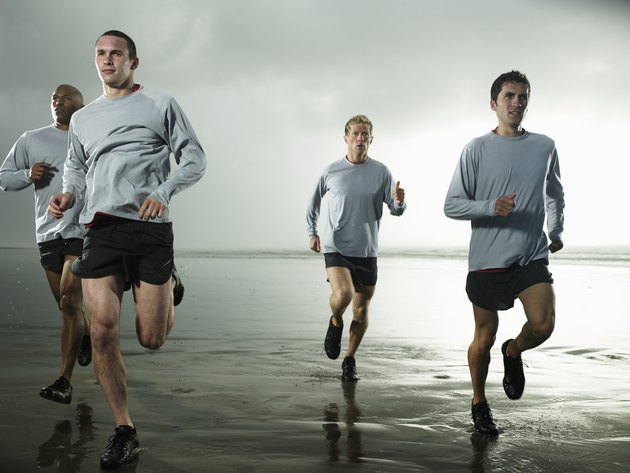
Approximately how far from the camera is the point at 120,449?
142 inches

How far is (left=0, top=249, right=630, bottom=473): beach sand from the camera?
12.4 ft

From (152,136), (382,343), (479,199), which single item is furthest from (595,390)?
(152,136)

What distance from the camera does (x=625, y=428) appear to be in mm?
4516

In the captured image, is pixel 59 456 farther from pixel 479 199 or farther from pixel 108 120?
pixel 479 199

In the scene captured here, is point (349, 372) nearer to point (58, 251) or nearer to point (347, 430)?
point (347, 430)

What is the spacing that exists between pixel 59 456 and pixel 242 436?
39.1 inches

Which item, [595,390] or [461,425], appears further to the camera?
[595,390]

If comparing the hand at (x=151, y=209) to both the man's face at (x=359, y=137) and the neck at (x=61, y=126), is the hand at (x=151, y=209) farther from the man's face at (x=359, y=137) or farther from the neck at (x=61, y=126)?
the man's face at (x=359, y=137)

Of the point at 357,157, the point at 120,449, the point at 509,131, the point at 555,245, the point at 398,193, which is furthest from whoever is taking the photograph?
the point at 357,157

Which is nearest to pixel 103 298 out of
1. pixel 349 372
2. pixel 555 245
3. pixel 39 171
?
pixel 39 171

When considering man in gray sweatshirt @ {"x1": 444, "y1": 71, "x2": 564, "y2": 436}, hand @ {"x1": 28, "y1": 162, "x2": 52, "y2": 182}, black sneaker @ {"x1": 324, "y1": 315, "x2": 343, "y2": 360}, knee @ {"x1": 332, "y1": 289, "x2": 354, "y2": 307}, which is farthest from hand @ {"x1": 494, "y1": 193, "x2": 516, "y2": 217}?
hand @ {"x1": 28, "y1": 162, "x2": 52, "y2": 182}

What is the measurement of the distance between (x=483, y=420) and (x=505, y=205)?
4.21 ft

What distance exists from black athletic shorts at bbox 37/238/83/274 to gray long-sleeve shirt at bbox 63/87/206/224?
1456 millimetres

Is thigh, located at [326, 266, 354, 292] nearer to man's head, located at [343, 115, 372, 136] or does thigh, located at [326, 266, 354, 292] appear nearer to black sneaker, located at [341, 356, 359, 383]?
black sneaker, located at [341, 356, 359, 383]
